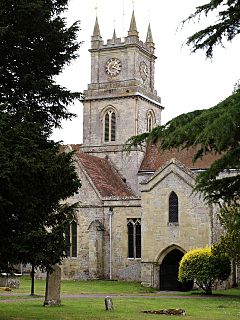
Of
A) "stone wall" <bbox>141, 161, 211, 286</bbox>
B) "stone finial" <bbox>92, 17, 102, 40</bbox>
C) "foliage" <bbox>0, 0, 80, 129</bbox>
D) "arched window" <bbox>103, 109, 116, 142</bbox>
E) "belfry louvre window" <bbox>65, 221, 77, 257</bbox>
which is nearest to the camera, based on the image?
"foliage" <bbox>0, 0, 80, 129</bbox>

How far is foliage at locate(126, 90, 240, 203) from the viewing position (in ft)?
27.6

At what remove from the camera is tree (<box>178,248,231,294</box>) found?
34.2 meters

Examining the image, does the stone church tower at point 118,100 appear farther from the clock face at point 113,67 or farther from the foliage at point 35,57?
the foliage at point 35,57

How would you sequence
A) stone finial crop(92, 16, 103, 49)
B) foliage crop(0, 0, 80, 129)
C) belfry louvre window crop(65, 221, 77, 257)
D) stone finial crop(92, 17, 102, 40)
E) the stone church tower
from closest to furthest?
foliage crop(0, 0, 80, 129)
belfry louvre window crop(65, 221, 77, 257)
the stone church tower
stone finial crop(92, 16, 103, 49)
stone finial crop(92, 17, 102, 40)

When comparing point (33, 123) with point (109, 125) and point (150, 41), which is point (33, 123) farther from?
point (150, 41)

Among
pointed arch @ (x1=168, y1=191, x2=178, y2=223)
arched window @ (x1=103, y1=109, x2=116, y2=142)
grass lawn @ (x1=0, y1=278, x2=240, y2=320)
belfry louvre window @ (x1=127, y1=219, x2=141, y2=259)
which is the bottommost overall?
grass lawn @ (x1=0, y1=278, x2=240, y2=320)

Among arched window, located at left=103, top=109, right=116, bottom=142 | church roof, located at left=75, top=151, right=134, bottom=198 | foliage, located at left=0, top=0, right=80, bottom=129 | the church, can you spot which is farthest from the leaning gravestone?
arched window, located at left=103, top=109, right=116, bottom=142

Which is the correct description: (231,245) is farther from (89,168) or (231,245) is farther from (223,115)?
(223,115)

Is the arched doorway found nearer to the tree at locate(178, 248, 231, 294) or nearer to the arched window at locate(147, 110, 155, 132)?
the tree at locate(178, 248, 231, 294)

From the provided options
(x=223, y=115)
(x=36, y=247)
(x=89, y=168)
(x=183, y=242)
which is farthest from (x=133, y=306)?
(x=89, y=168)

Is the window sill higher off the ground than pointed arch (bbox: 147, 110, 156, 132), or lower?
lower

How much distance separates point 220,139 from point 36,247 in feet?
35.6

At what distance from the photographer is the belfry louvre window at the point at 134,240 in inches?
1721

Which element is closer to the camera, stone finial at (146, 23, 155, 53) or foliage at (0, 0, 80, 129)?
foliage at (0, 0, 80, 129)
